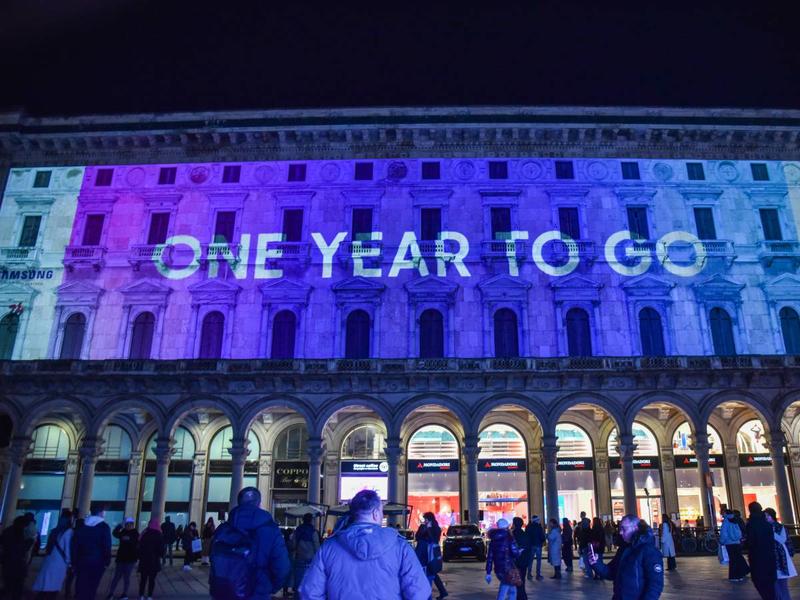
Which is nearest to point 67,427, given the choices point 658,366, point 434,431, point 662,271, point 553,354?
point 434,431

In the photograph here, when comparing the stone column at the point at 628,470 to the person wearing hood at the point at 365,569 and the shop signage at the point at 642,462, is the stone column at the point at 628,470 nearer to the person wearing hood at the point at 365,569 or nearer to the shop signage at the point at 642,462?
the shop signage at the point at 642,462

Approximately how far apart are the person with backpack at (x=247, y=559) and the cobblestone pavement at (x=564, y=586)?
1014cm

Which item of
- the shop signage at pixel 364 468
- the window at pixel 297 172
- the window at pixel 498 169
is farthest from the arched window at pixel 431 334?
the window at pixel 297 172

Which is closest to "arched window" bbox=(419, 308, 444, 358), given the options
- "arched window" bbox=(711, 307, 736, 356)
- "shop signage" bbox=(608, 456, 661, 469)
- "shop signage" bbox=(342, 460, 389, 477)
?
"shop signage" bbox=(342, 460, 389, 477)

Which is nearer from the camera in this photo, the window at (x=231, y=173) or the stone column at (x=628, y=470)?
the stone column at (x=628, y=470)

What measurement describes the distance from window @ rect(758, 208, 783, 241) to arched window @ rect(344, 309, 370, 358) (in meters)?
21.4

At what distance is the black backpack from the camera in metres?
5.49

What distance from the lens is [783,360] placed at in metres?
29.2

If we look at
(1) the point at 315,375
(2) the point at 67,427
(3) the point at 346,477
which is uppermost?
(1) the point at 315,375

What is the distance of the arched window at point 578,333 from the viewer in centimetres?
3147

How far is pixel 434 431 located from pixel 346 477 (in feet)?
16.6

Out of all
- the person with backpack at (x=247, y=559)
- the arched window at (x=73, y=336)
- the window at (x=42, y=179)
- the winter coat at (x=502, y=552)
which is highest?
the window at (x=42, y=179)

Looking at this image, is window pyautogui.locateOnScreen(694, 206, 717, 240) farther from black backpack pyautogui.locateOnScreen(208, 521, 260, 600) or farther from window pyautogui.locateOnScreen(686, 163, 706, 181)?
black backpack pyautogui.locateOnScreen(208, 521, 260, 600)

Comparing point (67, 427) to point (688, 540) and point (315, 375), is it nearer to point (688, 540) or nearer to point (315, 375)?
point (315, 375)
